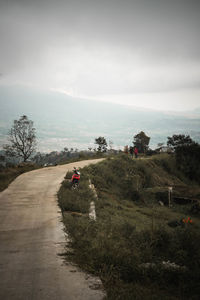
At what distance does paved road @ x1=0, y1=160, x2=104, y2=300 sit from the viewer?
354 cm

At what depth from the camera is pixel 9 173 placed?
16797 millimetres

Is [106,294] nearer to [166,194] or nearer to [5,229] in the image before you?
[5,229]

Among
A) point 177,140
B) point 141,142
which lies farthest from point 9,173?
point 141,142

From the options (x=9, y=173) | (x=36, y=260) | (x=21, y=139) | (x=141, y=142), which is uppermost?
(x=141, y=142)

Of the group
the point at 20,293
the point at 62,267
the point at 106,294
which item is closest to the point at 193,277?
the point at 106,294

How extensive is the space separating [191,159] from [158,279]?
35903 mm

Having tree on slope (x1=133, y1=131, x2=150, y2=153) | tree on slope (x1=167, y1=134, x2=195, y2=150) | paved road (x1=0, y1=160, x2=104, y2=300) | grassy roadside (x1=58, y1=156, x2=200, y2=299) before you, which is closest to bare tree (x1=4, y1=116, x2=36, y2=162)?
paved road (x1=0, y1=160, x2=104, y2=300)

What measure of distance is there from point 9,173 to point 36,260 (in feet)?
44.9

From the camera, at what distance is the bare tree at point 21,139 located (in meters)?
36.8

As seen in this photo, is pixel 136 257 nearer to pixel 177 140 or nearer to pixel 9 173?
pixel 9 173

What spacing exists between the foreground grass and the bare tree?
1723cm

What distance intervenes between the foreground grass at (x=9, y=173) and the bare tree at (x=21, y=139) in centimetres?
1723

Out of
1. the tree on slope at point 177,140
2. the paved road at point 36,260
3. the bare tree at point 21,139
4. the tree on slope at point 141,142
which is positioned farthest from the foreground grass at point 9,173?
the tree on slope at point 141,142

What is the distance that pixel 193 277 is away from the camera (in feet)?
13.4
